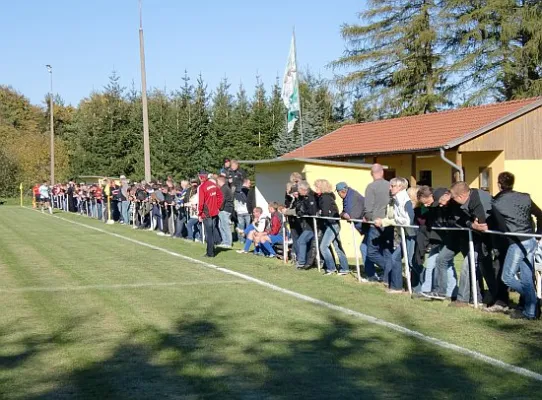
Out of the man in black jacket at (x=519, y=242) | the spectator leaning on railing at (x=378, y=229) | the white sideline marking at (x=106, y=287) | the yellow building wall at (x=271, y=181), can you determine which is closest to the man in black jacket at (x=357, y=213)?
the spectator leaning on railing at (x=378, y=229)

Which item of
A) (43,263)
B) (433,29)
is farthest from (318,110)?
(43,263)

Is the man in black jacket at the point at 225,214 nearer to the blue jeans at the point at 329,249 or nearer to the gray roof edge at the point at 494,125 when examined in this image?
the blue jeans at the point at 329,249

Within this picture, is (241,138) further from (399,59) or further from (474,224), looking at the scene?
(474,224)

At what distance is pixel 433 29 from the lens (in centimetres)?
4444

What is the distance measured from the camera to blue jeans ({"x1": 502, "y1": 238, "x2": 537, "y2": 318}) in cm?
980

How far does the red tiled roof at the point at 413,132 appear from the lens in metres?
30.0

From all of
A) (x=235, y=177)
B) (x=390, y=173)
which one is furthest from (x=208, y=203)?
(x=390, y=173)

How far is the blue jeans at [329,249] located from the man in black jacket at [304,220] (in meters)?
0.59

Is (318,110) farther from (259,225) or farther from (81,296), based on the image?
(81,296)

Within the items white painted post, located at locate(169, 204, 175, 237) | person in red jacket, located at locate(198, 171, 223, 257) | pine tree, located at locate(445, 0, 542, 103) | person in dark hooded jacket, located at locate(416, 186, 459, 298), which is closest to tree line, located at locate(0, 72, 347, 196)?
pine tree, located at locate(445, 0, 542, 103)

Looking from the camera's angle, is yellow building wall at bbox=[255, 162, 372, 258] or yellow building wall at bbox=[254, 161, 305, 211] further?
yellow building wall at bbox=[254, 161, 305, 211]

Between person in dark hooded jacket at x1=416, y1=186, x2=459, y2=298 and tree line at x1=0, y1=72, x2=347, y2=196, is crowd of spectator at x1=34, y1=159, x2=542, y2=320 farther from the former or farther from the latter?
tree line at x1=0, y1=72, x2=347, y2=196

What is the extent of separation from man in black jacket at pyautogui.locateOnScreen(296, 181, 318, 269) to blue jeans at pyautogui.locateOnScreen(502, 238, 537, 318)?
5.74 m

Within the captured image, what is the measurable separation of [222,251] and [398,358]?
1173cm
